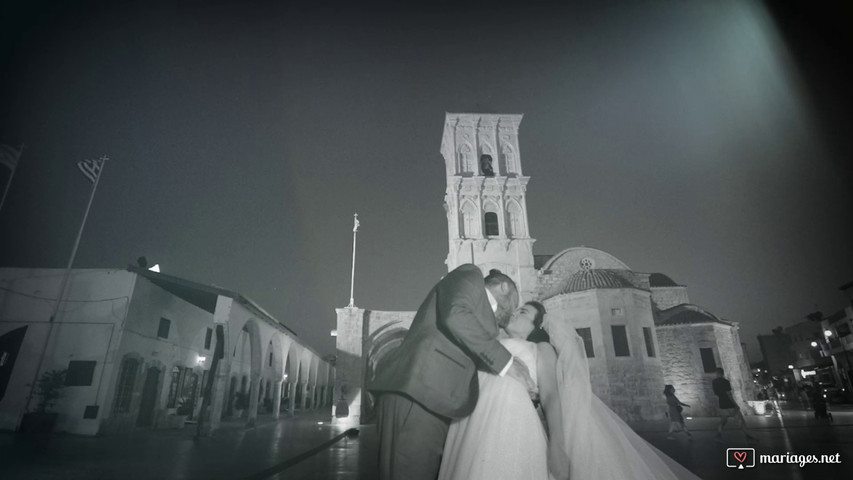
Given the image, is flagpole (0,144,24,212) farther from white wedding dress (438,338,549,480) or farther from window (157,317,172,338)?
white wedding dress (438,338,549,480)

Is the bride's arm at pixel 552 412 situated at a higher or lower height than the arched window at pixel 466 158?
lower

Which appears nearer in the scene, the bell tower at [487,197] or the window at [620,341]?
the window at [620,341]

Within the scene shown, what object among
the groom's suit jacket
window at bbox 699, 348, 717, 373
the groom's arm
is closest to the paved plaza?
the groom's suit jacket

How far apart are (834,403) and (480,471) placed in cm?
3545

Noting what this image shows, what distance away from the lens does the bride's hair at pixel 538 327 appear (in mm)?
3680

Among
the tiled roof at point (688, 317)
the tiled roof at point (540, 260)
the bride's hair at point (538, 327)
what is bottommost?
the bride's hair at point (538, 327)

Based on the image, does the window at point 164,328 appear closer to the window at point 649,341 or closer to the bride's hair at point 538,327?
the bride's hair at point 538,327

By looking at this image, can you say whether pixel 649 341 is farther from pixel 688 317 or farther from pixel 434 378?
pixel 434 378

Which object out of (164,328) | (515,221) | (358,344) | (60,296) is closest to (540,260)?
(515,221)

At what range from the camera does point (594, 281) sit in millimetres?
18828

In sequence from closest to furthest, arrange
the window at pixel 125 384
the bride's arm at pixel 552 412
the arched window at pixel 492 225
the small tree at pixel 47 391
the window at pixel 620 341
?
the bride's arm at pixel 552 412
the small tree at pixel 47 391
the window at pixel 125 384
the window at pixel 620 341
the arched window at pixel 492 225

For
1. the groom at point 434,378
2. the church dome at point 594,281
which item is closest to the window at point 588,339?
the church dome at point 594,281

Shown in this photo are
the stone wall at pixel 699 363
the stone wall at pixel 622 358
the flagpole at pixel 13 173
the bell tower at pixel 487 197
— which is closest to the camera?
the flagpole at pixel 13 173

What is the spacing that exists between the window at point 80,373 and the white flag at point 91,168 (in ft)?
16.2
